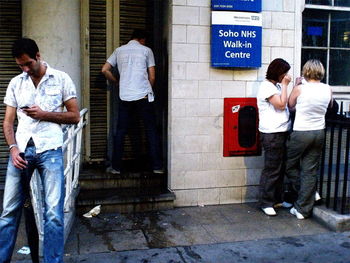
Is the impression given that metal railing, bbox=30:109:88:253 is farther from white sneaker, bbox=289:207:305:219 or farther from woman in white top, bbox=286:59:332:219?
white sneaker, bbox=289:207:305:219

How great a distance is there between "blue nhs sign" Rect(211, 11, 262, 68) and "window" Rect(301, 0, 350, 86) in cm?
109

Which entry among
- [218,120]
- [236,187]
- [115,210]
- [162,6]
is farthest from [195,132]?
[162,6]

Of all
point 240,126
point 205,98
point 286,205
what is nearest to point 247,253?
point 286,205

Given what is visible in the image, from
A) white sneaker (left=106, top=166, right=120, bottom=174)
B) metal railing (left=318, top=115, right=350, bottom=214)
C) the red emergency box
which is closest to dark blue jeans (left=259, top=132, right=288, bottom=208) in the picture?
the red emergency box

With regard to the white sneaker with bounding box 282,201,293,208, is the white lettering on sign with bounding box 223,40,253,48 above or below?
above

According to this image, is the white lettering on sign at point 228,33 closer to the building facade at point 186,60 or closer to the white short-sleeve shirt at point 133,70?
the building facade at point 186,60

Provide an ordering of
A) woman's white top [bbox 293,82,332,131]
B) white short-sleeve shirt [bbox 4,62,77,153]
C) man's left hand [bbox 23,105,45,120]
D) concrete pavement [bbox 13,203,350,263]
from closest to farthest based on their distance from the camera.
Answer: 1. man's left hand [bbox 23,105,45,120]
2. white short-sleeve shirt [bbox 4,62,77,153]
3. concrete pavement [bbox 13,203,350,263]
4. woman's white top [bbox 293,82,332,131]

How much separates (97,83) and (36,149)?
2.84 m

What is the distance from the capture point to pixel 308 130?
5.06m

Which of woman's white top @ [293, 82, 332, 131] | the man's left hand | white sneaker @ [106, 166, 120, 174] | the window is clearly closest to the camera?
the man's left hand

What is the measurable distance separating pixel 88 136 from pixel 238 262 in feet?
9.90

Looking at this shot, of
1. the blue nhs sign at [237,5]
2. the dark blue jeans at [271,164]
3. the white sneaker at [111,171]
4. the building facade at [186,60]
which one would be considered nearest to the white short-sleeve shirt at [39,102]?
the building facade at [186,60]

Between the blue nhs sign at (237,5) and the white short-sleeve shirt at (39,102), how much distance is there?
2.51 m

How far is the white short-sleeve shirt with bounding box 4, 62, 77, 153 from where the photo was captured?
3.51 meters
